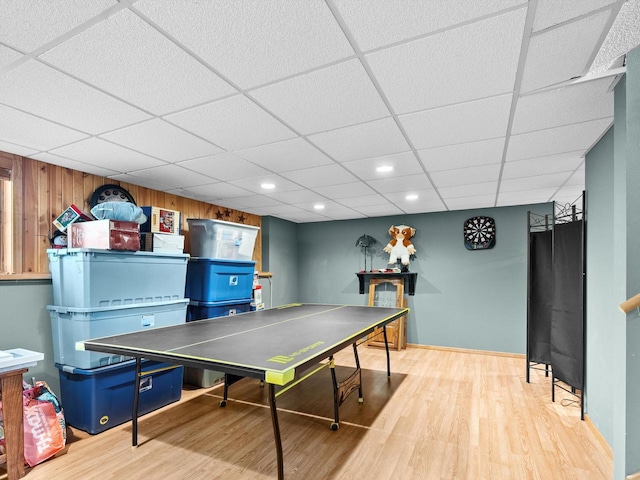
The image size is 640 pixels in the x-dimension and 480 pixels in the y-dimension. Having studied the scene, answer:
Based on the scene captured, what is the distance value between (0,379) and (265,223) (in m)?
4.29

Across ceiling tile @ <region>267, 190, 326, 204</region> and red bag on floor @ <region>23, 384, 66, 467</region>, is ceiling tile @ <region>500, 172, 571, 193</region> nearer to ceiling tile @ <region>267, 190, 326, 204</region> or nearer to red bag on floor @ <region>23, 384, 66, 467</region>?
ceiling tile @ <region>267, 190, 326, 204</region>

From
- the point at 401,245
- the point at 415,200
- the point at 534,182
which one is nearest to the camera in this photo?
the point at 534,182

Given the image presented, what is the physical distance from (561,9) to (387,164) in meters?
1.95

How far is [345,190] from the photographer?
417 cm

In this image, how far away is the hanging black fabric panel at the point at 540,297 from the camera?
148 inches

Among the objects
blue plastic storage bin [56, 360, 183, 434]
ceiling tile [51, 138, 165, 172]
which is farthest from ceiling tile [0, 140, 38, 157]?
blue plastic storage bin [56, 360, 183, 434]

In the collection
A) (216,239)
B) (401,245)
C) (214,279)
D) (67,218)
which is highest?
(67,218)

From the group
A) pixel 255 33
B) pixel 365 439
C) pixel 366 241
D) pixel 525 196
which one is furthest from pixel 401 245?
pixel 255 33

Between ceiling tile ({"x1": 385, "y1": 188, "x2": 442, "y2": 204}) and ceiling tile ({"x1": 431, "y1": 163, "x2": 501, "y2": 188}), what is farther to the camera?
ceiling tile ({"x1": 385, "y1": 188, "x2": 442, "y2": 204})

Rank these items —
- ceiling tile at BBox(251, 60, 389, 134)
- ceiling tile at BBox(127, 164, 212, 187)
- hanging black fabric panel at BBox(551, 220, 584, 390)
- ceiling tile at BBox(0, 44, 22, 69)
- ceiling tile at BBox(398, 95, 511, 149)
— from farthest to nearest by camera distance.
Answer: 1. ceiling tile at BBox(127, 164, 212, 187)
2. hanging black fabric panel at BBox(551, 220, 584, 390)
3. ceiling tile at BBox(398, 95, 511, 149)
4. ceiling tile at BBox(251, 60, 389, 134)
5. ceiling tile at BBox(0, 44, 22, 69)

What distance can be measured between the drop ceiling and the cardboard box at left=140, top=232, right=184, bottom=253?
0.65 m

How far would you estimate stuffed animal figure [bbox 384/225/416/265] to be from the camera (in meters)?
5.84

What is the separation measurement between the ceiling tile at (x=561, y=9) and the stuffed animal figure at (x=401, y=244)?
15.2 ft

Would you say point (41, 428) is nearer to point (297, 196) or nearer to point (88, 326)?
point (88, 326)
